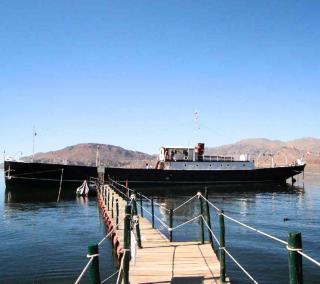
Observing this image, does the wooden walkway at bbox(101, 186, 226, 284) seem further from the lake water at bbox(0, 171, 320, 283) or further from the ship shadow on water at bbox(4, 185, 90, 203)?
the ship shadow on water at bbox(4, 185, 90, 203)

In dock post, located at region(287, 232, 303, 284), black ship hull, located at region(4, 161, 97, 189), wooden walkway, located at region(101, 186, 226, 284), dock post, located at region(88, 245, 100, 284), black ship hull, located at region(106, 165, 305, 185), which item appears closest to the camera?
dock post, located at region(287, 232, 303, 284)

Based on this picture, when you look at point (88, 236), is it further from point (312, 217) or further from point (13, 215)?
point (312, 217)

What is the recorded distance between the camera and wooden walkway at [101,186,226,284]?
32.7 ft

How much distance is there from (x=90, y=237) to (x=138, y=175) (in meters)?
38.3

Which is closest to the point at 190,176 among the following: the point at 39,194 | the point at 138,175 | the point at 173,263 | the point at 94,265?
the point at 138,175

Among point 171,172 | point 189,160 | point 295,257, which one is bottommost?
point 295,257

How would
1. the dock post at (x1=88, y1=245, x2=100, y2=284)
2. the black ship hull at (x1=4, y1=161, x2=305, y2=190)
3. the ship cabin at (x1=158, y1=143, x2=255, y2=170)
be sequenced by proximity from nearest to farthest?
the dock post at (x1=88, y1=245, x2=100, y2=284), the black ship hull at (x1=4, y1=161, x2=305, y2=190), the ship cabin at (x1=158, y1=143, x2=255, y2=170)

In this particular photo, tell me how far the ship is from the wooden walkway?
44966 mm

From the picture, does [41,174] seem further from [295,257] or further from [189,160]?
[295,257]

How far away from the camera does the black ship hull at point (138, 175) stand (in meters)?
56.3

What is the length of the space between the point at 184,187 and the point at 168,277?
5376cm

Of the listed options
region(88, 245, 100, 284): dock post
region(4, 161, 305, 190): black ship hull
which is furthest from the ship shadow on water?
region(88, 245, 100, 284): dock post

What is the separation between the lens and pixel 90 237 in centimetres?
2391

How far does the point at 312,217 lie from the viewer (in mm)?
32281
